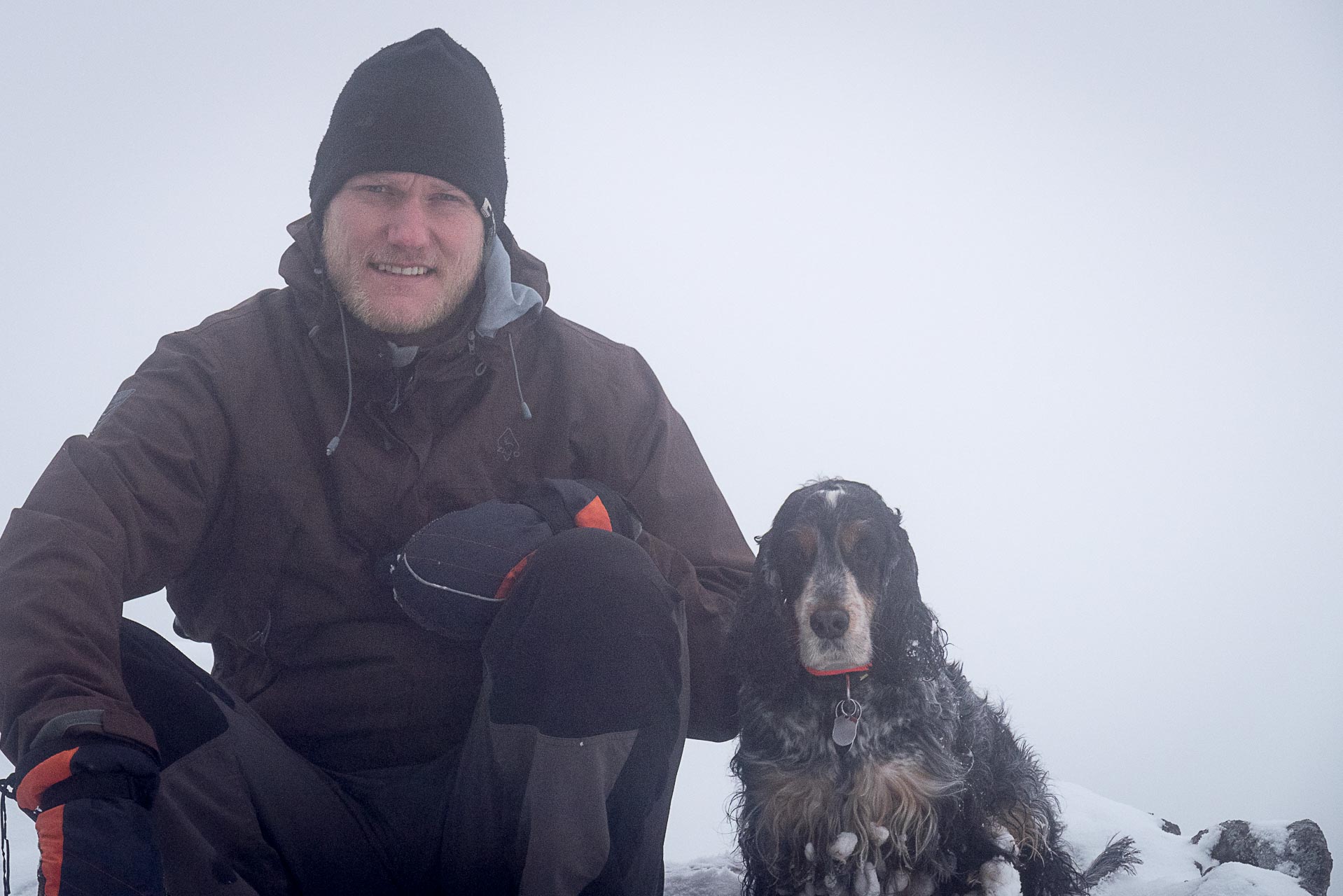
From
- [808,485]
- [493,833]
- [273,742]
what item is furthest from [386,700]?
[808,485]

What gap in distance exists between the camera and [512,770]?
220 cm

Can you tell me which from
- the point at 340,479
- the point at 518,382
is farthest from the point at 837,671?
the point at 340,479

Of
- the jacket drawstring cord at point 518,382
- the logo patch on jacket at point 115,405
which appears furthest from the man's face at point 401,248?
the logo patch on jacket at point 115,405

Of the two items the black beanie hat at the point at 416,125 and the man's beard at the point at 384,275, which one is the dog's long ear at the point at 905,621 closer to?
the man's beard at the point at 384,275

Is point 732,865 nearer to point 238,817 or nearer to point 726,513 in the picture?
point 726,513

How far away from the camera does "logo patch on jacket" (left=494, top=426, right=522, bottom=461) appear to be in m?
2.92

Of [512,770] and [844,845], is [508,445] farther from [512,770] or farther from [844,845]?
[844,845]

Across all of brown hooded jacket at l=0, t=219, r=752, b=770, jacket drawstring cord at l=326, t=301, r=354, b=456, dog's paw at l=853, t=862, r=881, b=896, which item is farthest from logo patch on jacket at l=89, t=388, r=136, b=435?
dog's paw at l=853, t=862, r=881, b=896

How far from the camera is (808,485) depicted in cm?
330

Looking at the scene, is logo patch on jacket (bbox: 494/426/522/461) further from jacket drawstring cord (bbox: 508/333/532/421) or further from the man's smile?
the man's smile

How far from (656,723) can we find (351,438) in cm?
119

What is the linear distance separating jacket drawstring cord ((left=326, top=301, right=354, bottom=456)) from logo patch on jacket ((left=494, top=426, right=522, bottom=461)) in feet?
1.33

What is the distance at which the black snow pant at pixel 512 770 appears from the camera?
2084mm

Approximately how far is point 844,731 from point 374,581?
1.33 meters
